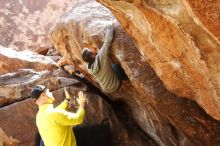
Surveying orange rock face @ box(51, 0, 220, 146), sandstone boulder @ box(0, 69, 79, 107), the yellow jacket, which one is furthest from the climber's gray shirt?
sandstone boulder @ box(0, 69, 79, 107)

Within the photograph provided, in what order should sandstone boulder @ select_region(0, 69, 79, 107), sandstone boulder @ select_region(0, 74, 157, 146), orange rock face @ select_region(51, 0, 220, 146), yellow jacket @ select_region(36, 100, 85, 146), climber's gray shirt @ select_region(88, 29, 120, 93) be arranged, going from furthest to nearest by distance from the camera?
sandstone boulder @ select_region(0, 69, 79, 107), sandstone boulder @ select_region(0, 74, 157, 146), climber's gray shirt @ select_region(88, 29, 120, 93), yellow jacket @ select_region(36, 100, 85, 146), orange rock face @ select_region(51, 0, 220, 146)

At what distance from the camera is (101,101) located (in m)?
9.14

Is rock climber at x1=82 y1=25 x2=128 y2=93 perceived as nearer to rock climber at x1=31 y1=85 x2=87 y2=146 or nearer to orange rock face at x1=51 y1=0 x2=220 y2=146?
orange rock face at x1=51 y1=0 x2=220 y2=146

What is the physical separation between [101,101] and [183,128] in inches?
110

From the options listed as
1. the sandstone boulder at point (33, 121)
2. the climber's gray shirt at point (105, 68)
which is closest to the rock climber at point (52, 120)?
the climber's gray shirt at point (105, 68)

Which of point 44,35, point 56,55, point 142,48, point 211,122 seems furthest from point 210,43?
point 44,35

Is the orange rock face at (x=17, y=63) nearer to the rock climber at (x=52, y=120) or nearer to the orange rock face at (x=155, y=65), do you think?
the orange rock face at (x=155, y=65)

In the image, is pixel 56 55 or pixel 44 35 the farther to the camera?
pixel 44 35

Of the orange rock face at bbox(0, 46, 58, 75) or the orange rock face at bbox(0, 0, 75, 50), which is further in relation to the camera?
the orange rock face at bbox(0, 0, 75, 50)

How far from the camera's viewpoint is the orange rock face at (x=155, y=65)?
4.87 metres

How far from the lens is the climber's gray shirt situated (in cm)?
708

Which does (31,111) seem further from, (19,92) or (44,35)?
(44,35)

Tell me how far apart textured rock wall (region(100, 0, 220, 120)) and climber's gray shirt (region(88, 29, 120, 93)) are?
1260 mm

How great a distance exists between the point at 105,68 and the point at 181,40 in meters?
2.60
